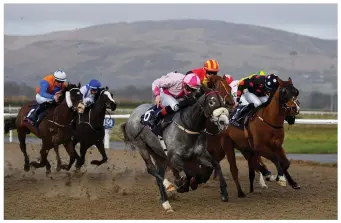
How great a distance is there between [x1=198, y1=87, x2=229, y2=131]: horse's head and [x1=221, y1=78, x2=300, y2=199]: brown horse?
164 centimetres

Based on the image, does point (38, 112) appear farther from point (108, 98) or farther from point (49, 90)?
point (108, 98)

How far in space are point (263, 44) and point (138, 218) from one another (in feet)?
410

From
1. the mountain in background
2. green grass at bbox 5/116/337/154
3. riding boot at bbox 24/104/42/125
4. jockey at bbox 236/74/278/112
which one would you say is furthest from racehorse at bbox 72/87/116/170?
the mountain in background

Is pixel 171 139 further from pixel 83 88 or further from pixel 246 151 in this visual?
pixel 83 88

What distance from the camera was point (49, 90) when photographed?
13.6 m

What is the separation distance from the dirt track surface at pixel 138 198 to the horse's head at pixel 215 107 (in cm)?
102

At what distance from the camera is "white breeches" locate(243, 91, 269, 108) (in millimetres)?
11491

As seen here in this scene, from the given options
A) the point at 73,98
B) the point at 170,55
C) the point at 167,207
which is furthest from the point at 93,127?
the point at 170,55

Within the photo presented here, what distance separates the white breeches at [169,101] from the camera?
385 inches

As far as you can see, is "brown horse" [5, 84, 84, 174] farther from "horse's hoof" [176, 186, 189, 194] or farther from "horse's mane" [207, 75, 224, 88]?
"horse's mane" [207, 75, 224, 88]

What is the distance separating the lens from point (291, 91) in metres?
10.5

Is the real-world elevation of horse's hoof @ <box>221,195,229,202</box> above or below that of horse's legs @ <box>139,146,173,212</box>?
below

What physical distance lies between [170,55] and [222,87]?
10999 cm

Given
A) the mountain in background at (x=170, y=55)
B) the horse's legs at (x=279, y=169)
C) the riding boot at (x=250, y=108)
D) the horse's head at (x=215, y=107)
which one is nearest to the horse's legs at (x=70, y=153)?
the riding boot at (x=250, y=108)
